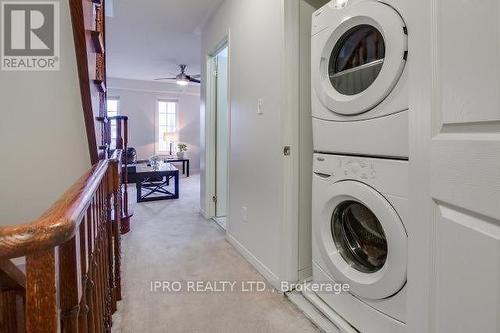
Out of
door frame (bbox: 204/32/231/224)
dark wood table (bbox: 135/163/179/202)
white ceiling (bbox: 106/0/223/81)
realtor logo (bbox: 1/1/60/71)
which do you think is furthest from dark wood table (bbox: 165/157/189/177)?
realtor logo (bbox: 1/1/60/71)

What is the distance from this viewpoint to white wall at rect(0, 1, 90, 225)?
1.88 metres

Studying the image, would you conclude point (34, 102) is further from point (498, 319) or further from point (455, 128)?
point (498, 319)

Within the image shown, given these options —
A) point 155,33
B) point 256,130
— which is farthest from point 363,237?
point 155,33

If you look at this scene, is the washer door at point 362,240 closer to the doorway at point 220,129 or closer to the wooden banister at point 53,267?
the wooden banister at point 53,267

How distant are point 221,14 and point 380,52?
205 cm

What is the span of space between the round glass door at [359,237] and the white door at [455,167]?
0.53m

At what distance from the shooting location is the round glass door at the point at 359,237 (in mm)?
1414

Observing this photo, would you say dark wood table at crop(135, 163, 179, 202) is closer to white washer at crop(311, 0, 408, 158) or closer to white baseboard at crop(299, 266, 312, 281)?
white baseboard at crop(299, 266, 312, 281)

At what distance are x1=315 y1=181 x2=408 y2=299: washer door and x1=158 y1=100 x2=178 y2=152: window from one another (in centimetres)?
674

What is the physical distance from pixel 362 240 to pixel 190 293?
3.64 feet

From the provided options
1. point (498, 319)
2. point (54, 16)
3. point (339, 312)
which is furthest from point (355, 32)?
point (54, 16)

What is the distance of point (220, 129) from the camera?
11.3 ft

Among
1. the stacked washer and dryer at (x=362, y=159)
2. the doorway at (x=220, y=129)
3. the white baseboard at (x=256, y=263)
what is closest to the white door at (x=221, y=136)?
the doorway at (x=220, y=129)

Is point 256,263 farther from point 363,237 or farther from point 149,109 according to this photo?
point 149,109
